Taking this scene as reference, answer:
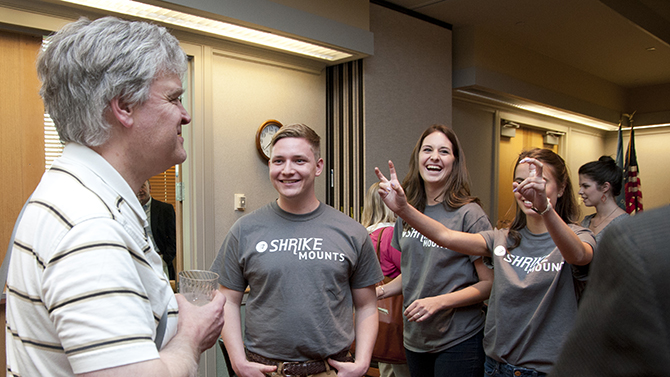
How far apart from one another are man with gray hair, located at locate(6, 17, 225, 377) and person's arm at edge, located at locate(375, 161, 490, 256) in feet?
3.31

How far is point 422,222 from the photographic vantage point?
6.22ft

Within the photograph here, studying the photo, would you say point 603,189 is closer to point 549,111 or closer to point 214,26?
point 214,26

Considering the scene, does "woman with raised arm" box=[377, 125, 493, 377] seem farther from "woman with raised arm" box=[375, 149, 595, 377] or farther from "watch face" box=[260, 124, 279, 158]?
"watch face" box=[260, 124, 279, 158]

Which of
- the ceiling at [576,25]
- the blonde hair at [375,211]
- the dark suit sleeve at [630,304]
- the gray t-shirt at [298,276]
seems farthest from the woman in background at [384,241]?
the ceiling at [576,25]

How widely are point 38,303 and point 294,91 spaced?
10.8 ft

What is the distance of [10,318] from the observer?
0.83 m

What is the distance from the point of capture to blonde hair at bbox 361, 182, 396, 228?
299 cm

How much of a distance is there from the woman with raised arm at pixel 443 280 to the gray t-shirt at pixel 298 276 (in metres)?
0.34

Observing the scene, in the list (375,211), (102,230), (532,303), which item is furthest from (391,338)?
(102,230)

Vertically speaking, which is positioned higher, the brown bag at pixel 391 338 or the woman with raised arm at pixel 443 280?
the woman with raised arm at pixel 443 280

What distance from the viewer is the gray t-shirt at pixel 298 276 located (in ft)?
5.42

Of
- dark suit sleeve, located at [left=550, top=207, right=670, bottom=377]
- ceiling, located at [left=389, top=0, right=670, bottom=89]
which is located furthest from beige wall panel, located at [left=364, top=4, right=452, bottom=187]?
dark suit sleeve, located at [left=550, top=207, right=670, bottom=377]

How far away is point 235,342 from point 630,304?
153 cm

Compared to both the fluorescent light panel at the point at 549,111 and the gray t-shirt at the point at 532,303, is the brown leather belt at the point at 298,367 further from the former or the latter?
the fluorescent light panel at the point at 549,111
